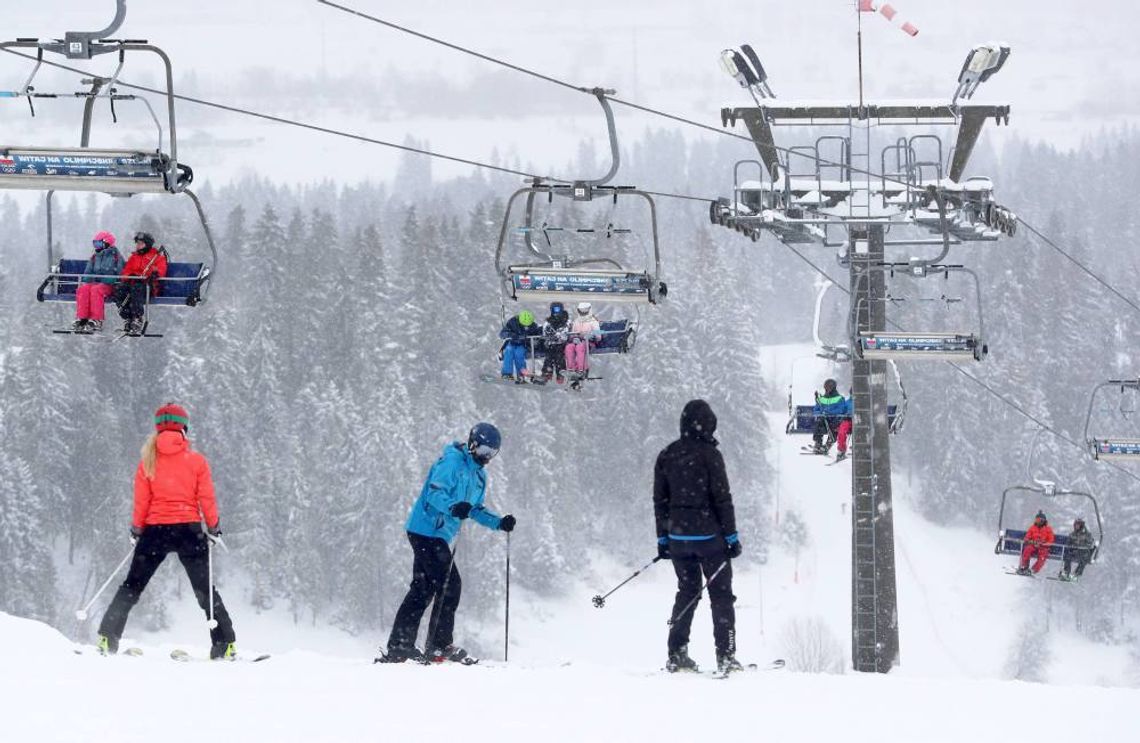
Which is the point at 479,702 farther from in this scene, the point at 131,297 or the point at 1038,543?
the point at 1038,543

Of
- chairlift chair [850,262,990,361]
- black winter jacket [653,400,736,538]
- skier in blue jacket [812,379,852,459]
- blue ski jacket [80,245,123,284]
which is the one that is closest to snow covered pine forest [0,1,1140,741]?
skier in blue jacket [812,379,852,459]

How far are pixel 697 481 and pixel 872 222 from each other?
30.2 feet

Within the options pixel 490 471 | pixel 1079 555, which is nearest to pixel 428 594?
pixel 1079 555

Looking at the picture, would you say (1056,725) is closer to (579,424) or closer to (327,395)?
(327,395)

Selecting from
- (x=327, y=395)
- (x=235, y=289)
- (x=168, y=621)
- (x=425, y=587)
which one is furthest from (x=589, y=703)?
(x=235, y=289)

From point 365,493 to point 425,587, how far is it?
60492 millimetres

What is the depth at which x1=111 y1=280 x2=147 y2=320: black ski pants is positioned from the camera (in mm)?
14977

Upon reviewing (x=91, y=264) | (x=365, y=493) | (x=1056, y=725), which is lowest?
(x=365, y=493)

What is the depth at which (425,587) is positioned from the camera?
35.3 ft

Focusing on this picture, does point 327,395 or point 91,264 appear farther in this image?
point 327,395

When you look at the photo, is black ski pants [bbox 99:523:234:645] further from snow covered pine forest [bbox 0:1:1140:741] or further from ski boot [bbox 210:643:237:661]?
snow covered pine forest [bbox 0:1:1140:741]

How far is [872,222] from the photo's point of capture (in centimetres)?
1872

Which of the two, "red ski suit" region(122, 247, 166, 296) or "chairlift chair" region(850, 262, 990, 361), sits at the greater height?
"red ski suit" region(122, 247, 166, 296)

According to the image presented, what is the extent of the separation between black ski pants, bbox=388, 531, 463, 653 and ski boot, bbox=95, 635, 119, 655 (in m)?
1.76
